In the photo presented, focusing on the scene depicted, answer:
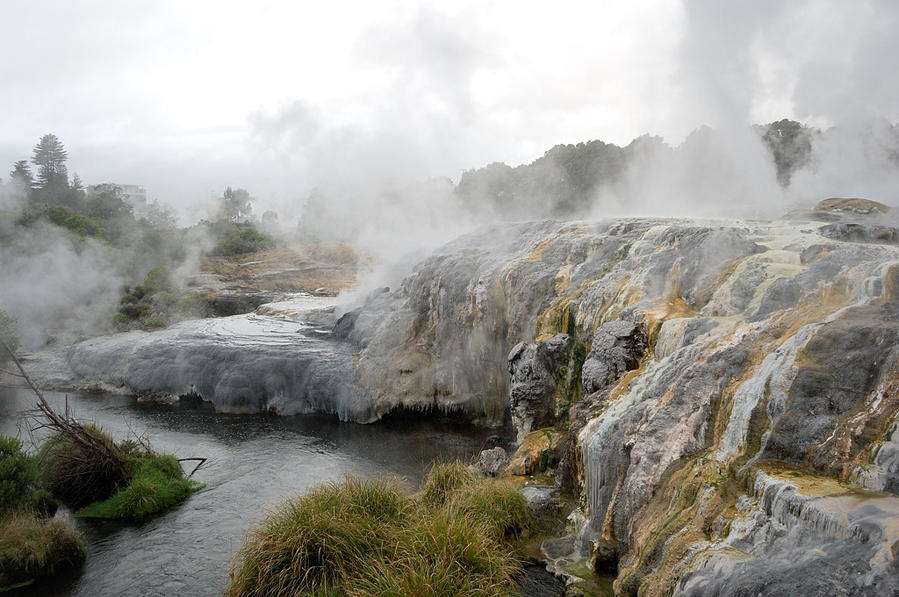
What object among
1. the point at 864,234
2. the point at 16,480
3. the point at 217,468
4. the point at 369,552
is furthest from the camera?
the point at 217,468

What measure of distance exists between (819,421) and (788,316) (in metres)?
2.18

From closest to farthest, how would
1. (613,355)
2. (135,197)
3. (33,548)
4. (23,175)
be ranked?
(33,548) < (613,355) < (23,175) < (135,197)

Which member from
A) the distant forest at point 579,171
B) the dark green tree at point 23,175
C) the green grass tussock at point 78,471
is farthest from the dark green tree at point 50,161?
the green grass tussock at point 78,471

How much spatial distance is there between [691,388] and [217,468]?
10.3 meters

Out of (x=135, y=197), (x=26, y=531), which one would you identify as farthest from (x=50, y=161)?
(x=26, y=531)

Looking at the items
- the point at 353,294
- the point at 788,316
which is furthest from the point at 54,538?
the point at 353,294

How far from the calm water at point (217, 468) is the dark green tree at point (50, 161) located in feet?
151

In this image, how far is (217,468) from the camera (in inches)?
506

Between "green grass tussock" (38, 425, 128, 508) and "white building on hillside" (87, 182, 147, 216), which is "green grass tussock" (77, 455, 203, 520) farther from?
"white building on hillside" (87, 182, 147, 216)

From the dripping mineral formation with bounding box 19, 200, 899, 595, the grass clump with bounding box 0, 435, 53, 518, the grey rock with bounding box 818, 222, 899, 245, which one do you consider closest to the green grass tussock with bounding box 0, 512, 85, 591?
the grass clump with bounding box 0, 435, 53, 518

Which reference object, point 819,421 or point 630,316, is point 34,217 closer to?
point 630,316

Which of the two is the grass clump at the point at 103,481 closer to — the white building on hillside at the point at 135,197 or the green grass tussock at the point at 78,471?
the green grass tussock at the point at 78,471

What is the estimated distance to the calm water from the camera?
27.4ft

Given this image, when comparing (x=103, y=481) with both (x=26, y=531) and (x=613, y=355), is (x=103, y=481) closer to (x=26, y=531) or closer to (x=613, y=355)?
(x=26, y=531)
